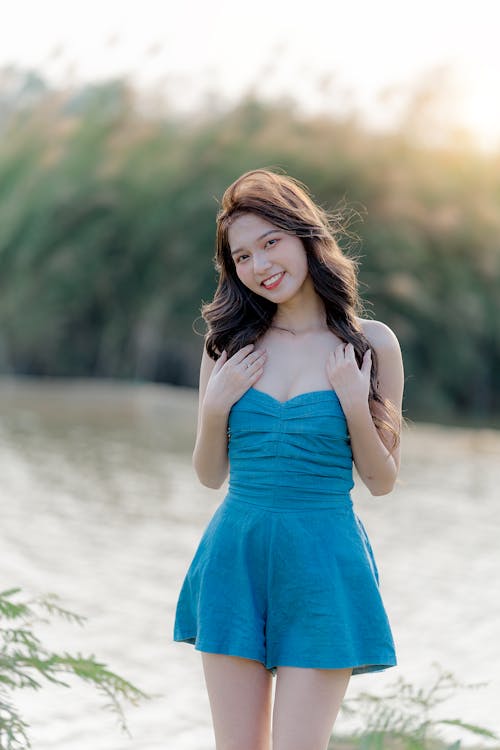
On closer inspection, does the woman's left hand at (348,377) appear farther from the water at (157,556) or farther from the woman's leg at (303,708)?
the water at (157,556)

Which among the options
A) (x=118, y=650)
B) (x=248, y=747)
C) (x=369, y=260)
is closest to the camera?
(x=248, y=747)

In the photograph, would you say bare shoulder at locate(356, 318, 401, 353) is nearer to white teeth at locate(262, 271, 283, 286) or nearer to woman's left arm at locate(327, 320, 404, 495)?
woman's left arm at locate(327, 320, 404, 495)

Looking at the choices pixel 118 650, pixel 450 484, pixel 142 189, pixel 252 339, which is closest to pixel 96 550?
pixel 118 650

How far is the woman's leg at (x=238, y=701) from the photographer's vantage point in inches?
57.6

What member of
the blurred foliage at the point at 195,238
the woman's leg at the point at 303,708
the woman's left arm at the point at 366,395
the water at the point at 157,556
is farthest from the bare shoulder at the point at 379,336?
the blurred foliage at the point at 195,238

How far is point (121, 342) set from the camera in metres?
8.84

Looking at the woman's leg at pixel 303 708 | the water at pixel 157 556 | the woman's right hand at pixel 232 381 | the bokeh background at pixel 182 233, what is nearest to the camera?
the woman's leg at pixel 303 708

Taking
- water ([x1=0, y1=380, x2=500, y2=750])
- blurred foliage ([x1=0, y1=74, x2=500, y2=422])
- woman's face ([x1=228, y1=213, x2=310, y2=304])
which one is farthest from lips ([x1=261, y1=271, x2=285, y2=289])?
blurred foliage ([x1=0, y1=74, x2=500, y2=422])

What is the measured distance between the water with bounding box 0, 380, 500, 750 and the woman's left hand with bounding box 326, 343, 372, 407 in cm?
110

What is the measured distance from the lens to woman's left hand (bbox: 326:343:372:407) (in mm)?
1497

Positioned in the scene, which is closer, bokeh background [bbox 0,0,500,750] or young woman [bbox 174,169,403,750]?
young woman [bbox 174,169,403,750]

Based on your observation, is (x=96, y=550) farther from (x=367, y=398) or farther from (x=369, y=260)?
(x=369, y=260)

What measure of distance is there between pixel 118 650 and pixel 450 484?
109 inches

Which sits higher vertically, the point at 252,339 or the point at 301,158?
the point at 301,158
